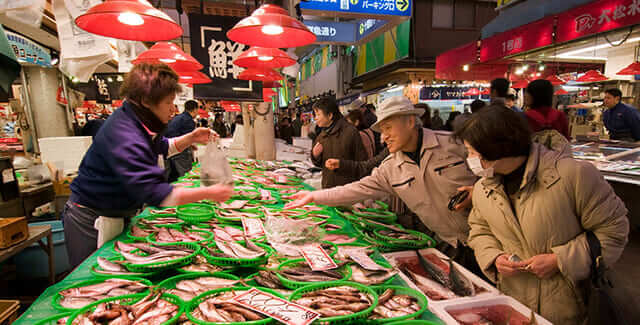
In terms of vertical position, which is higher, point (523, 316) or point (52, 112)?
point (52, 112)

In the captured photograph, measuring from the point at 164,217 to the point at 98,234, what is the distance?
1.47 feet

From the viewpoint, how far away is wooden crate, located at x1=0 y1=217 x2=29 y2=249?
2.78 metres

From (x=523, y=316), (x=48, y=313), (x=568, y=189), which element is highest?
(x=568, y=189)

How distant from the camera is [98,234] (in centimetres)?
226

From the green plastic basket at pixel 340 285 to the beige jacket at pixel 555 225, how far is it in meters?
0.81

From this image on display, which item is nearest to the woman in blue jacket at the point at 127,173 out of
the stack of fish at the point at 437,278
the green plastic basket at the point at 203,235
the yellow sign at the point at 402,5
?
the green plastic basket at the point at 203,235

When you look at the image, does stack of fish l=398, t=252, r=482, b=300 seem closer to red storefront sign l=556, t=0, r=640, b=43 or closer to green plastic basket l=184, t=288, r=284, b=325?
green plastic basket l=184, t=288, r=284, b=325

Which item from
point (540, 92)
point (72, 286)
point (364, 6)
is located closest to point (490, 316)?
point (72, 286)

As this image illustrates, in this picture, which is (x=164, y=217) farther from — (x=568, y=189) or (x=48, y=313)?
(x=568, y=189)

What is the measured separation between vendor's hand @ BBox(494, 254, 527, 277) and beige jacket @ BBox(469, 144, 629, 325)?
40mm

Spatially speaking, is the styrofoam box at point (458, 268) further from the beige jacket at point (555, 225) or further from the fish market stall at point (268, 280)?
the beige jacket at point (555, 225)

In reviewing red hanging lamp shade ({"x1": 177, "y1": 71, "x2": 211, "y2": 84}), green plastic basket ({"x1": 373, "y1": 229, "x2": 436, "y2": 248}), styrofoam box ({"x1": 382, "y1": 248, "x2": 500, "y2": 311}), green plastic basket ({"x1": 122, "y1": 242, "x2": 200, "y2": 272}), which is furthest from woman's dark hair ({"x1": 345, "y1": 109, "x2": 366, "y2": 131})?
green plastic basket ({"x1": 122, "y1": 242, "x2": 200, "y2": 272})


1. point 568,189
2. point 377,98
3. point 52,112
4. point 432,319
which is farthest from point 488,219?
point 377,98

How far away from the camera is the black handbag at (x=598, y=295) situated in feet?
5.16
